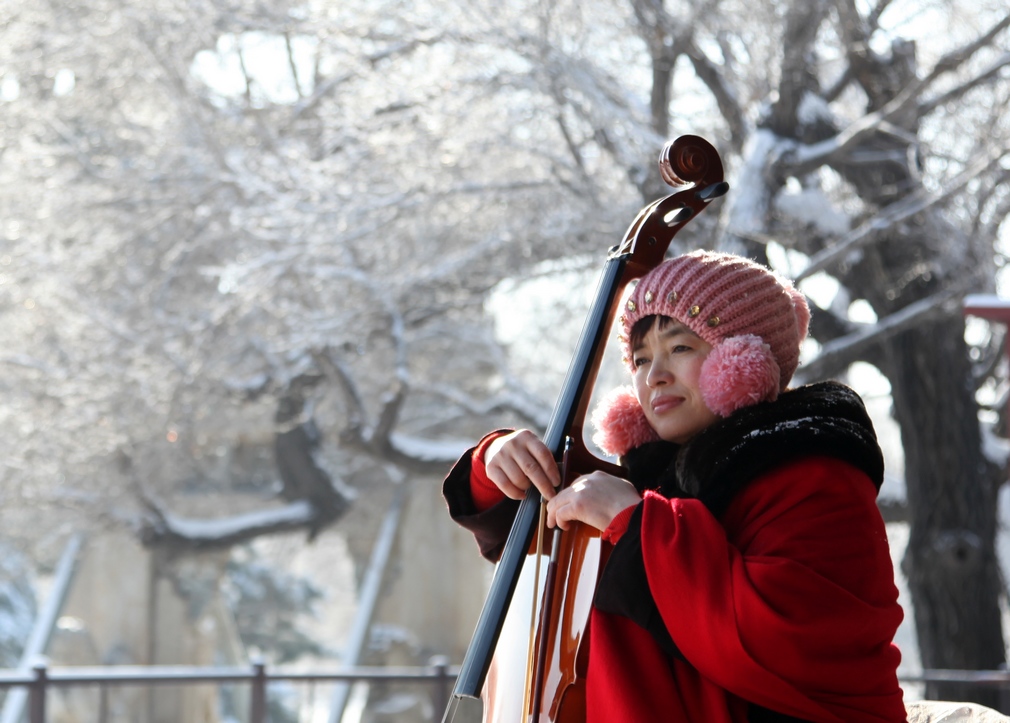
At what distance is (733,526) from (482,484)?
2.21 ft

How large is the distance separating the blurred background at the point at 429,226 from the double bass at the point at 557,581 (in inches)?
164

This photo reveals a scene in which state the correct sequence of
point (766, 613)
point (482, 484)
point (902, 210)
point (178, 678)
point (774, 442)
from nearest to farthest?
point (766, 613) → point (774, 442) → point (482, 484) → point (178, 678) → point (902, 210)

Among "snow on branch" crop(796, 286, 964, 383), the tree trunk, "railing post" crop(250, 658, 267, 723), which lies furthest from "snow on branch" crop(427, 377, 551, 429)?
"railing post" crop(250, 658, 267, 723)

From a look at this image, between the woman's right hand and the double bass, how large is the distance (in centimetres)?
3

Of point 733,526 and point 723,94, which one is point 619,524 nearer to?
point 733,526

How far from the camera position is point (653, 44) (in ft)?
26.2

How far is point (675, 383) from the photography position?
237 cm

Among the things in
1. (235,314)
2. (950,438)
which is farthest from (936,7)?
(235,314)

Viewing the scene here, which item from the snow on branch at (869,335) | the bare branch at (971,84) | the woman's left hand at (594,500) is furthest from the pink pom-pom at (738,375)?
the snow on branch at (869,335)

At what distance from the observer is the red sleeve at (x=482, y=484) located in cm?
266

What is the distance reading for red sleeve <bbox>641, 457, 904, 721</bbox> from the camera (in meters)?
1.98

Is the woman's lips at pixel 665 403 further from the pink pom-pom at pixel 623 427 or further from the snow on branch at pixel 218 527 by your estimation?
the snow on branch at pixel 218 527

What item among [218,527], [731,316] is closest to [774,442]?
[731,316]

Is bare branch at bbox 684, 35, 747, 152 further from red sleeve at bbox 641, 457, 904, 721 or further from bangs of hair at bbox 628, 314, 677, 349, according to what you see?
red sleeve at bbox 641, 457, 904, 721
